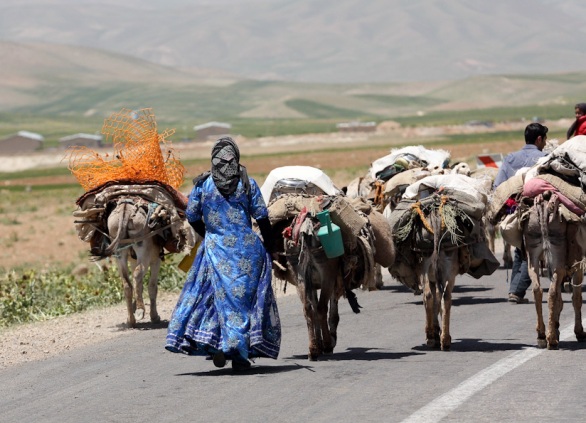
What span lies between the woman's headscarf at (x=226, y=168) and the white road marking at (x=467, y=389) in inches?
101

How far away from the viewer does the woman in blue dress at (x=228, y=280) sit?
10781 millimetres

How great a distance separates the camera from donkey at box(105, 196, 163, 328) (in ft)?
50.5

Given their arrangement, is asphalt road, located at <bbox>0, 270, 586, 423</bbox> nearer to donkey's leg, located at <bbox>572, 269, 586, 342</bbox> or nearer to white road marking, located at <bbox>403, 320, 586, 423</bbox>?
white road marking, located at <bbox>403, 320, 586, 423</bbox>

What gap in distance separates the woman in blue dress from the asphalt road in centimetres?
28

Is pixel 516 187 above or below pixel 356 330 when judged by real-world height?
above

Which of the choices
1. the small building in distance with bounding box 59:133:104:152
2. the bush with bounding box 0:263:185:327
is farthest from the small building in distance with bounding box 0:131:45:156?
the bush with bounding box 0:263:185:327

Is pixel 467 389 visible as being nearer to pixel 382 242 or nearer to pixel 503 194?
pixel 382 242

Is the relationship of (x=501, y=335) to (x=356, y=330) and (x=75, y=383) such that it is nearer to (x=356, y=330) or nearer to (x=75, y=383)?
(x=356, y=330)

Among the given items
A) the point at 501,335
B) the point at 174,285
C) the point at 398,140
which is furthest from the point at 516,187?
the point at 398,140

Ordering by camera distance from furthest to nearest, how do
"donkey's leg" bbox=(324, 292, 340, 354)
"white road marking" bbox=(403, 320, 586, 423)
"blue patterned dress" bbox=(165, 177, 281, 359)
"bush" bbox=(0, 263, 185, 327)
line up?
"bush" bbox=(0, 263, 185, 327) → "donkey's leg" bbox=(324, 292, 340, 354) → "blue patterned dress" bbox=(165, 177, 281, 359) → "white road marking" bbox=(403, 320, 586, 423)

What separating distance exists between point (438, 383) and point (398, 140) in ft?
477

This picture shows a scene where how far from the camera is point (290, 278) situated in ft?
39.2

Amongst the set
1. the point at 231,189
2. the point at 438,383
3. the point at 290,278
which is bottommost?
the point at 438,383

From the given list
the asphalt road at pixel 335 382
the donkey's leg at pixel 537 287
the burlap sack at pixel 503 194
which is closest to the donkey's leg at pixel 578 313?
the asphalt road at pixel 335 382
